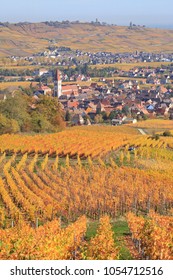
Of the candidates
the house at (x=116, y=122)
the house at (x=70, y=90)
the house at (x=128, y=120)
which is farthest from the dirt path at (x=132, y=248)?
the house at (x=70, y=90)

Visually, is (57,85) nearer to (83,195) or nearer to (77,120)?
(77,120)

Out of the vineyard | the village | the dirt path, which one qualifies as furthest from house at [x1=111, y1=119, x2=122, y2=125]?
the dirt path

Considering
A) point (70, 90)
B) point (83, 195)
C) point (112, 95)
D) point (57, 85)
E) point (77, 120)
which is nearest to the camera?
point (83, 195)

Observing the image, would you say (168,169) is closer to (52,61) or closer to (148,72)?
(148,72)

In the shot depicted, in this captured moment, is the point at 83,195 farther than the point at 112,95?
No

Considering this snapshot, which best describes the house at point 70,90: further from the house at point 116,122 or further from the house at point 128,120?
the house at point 116,122

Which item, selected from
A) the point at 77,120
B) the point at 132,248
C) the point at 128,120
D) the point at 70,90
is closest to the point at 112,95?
the point at 70,90

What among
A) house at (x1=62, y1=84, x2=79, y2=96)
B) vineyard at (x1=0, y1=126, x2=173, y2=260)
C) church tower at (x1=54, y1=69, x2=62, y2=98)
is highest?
vineyard at (x1=0, y1=126, x2=173, y2=260)

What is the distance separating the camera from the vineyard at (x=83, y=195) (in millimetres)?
13047

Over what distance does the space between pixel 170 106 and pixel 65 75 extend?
2014 inches

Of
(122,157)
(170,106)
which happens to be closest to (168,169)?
(122,157)

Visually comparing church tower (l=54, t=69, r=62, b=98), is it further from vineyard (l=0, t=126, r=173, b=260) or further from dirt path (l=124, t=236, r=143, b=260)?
dirt path (l=124, t=236, r=143, b=260)

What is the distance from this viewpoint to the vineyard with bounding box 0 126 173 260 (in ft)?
42.8

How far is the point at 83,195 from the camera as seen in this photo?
23156 millimetres
